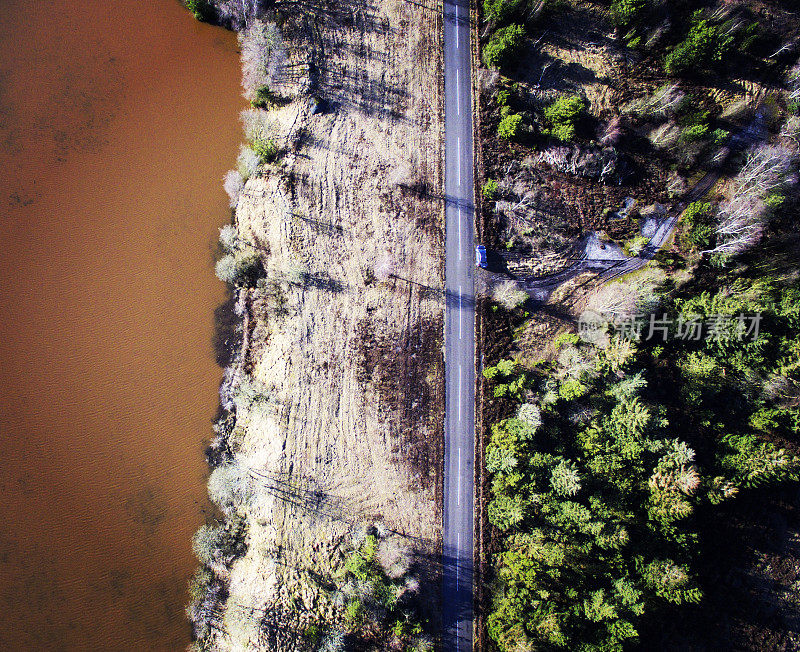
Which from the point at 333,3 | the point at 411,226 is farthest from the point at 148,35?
the point at 411,226

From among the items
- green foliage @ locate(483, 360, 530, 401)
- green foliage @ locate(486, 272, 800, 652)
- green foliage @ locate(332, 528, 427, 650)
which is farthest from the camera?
green foliage @ locate(483, 360, 530, 401)

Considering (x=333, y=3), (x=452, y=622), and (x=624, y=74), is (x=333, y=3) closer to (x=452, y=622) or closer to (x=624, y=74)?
(x=624, y=74)

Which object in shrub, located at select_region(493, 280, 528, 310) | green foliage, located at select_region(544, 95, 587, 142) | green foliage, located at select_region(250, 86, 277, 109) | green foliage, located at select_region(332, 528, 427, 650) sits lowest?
green foliage, located at select_region(332, 528, 427, 650)

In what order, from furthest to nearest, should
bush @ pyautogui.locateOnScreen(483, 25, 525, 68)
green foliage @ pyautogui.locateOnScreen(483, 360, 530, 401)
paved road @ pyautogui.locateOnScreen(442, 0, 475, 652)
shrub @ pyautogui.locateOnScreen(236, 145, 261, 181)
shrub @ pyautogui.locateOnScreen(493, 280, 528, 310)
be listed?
shrub @ pyautogui.locateOnScreen(236, 145, 261, 181) < shrub @ pyautogui.locateOnScreen(493, 280, 528, 310) < bush @ pyautogui.locateOnScreen(483, 25, 525, 68) < green foliage @ pyautogui.locateOnScreen(483, 360, 530, 401) < paved road @ pyautogui.locateOnScreen(442, 0, 475, 652)

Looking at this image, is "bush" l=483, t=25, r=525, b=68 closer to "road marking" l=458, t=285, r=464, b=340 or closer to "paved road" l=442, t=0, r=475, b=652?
"paved road" l=442, t=0, r=475, b=652

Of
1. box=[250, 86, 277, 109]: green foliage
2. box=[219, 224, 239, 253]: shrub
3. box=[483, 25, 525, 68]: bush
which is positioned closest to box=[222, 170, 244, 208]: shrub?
box=[219, 224, 239, 253]: shrub

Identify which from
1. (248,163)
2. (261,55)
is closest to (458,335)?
(248,163)

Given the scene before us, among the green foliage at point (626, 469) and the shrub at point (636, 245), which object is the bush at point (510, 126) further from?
the green foliage at point (626, 469)
